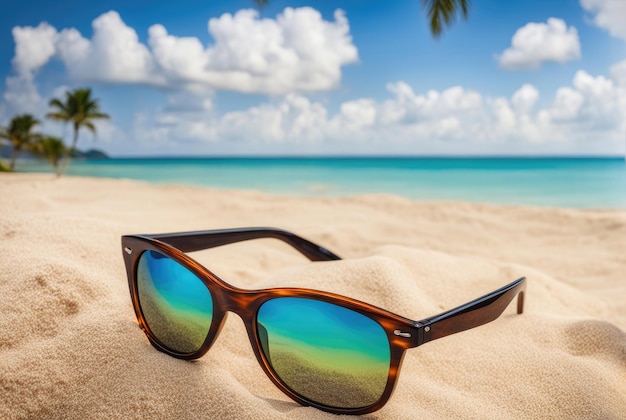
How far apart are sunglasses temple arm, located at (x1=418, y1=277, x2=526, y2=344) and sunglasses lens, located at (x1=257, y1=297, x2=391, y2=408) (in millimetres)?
101

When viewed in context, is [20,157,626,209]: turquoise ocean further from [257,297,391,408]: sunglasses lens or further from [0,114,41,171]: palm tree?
[0,114,41,171]: palm tree

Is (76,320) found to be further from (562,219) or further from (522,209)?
(522,209)

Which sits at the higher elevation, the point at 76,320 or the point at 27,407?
the point at 76,320

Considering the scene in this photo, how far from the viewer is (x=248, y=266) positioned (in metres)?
2.49

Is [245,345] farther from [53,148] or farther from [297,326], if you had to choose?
[53,148]

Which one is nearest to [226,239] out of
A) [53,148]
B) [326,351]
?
[326,351]

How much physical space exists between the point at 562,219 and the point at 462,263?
443cm

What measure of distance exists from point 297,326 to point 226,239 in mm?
755

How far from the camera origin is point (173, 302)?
4.06 ft

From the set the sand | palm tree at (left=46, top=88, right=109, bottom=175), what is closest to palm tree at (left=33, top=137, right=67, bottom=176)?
palm tree at (left=46, top=88, right=109, bottom=175)

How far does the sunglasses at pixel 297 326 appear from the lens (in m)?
1.02

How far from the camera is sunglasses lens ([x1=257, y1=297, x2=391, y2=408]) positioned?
40.5 inches

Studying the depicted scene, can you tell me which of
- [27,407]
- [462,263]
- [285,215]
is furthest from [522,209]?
[27,407]

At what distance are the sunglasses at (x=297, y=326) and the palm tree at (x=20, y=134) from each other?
2572 centimetres
